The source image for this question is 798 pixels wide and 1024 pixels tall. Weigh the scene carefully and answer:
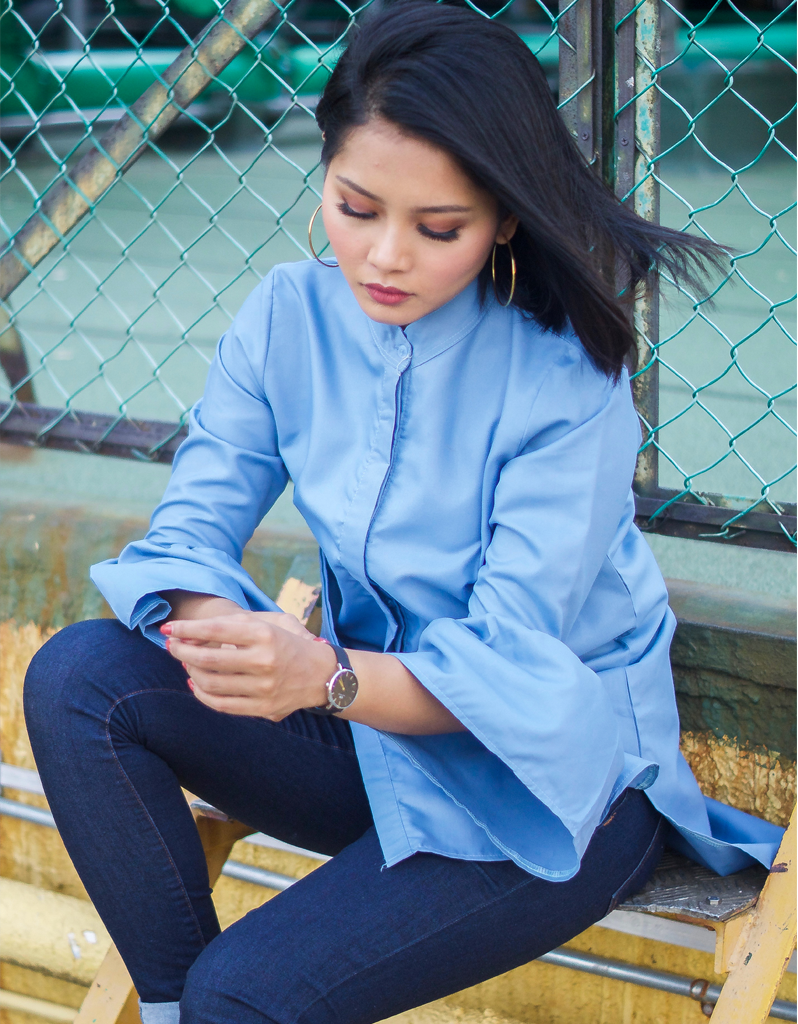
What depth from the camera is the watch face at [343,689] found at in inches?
43.5

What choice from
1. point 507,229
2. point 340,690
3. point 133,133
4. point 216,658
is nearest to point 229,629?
point 216,658

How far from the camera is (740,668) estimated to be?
5.08 feet

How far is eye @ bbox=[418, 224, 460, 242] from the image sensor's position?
1122mm

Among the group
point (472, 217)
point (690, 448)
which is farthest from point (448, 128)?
point (690, 448)

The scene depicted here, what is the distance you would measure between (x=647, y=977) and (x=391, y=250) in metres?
1.09

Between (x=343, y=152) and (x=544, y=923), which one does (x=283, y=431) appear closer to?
(x=343, y=152)

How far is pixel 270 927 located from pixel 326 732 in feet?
0.92

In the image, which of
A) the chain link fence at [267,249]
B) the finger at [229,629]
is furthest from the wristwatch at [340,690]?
the chain link fence at [267,249]

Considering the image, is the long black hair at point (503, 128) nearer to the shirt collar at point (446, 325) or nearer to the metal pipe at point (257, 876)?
the shirt collar at point (446, 325)

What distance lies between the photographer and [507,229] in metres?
1.17

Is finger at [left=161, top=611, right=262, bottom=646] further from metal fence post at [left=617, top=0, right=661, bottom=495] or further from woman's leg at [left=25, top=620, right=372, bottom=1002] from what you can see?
metal fence post at [left=617, top=0, right=661, bottom=495]

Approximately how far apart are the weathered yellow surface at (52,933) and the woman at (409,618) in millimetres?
778

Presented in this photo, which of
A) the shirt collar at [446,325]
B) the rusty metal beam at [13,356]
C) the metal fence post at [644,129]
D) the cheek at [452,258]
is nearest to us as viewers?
the cheek at [452,258]

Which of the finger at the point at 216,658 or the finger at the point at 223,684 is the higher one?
the finger at the point at 216,658
